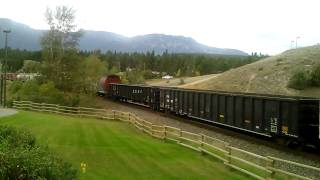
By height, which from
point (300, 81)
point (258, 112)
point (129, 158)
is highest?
point (258, 112)

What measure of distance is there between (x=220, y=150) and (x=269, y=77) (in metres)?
72.6

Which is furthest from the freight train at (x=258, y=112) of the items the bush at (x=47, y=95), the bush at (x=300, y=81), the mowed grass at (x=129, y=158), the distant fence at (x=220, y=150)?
the bush at (x=300, y=81)

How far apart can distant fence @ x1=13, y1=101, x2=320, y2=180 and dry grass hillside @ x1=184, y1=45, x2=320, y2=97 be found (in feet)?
126

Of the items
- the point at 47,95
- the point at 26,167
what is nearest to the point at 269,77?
the point at 47,95

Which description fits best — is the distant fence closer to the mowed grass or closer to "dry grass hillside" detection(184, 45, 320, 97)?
the mowed grass

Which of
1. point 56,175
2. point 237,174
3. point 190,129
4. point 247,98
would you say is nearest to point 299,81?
point 190,129

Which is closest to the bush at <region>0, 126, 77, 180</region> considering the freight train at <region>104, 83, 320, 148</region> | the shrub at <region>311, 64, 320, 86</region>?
the freight train at <region>104, 83, 320, 148</region>

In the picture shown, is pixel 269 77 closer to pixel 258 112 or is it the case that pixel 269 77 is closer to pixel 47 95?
pixel 47 95

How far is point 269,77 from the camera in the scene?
9025 centimetres

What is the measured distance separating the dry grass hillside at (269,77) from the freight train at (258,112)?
38185 mm

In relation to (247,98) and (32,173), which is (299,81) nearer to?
(247,98)

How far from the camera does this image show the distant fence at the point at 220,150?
1658cm

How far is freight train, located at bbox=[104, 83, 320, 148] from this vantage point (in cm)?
2270

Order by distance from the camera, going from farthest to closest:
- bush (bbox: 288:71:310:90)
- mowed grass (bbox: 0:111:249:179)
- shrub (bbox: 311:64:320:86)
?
bush (bbox: 288:71:310:90)
shrub (bbox: 311:64:320:86)
mowed grass (bbox: 0:111:249:179)
